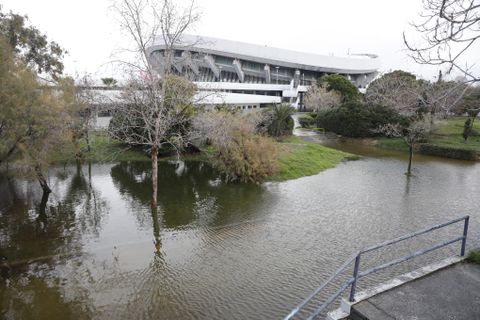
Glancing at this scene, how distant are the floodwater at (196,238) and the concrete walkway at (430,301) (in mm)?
2428

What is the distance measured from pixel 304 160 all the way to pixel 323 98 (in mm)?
24889

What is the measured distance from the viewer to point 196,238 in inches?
398

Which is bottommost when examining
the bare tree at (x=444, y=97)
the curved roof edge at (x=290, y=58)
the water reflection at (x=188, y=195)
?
the water reflection at (x=188, y=195)

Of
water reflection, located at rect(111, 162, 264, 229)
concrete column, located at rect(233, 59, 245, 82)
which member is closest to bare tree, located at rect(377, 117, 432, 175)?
water reflection, located at rect(111, 162, 264, 229)

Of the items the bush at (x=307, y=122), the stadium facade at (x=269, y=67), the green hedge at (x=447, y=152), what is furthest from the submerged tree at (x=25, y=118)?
the stadium facade at (x=269, y=67)

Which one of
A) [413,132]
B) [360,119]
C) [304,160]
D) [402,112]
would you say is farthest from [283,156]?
[360,119]

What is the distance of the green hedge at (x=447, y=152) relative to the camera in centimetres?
2331

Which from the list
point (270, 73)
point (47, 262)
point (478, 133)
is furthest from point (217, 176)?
point (270, 73)

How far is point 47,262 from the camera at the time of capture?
28.1ft

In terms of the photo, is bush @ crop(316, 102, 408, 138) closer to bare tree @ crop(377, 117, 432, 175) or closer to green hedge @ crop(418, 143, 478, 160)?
bare tree @ crop(377, 117, 432, 175)

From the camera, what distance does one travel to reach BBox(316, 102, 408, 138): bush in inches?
1172

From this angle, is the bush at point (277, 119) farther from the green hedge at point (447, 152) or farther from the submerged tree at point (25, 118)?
the submerged tree at point (25, 118)

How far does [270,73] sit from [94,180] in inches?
2116

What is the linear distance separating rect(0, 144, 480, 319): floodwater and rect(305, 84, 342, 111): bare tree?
2490 centimetres
